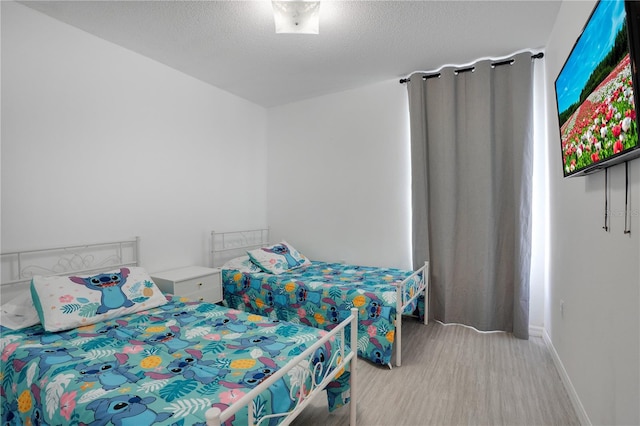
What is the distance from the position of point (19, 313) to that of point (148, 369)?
1.20m

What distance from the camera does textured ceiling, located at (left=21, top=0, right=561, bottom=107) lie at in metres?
2.32

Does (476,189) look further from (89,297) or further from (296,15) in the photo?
(89,297)

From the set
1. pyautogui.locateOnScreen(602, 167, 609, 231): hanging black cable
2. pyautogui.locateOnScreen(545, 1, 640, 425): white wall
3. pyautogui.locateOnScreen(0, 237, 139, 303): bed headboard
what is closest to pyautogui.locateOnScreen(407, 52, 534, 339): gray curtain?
pyautogui.locateOnScreen(545, 1, 640, 425): white wall

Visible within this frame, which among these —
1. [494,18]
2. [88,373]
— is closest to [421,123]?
[494,18]

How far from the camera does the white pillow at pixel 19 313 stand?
1974mm

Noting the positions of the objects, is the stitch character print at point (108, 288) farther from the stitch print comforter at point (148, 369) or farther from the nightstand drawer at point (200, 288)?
the nightstand drawer at point (200, 288)

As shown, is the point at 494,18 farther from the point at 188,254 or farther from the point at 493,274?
the point at 188,254

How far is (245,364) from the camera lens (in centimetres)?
154

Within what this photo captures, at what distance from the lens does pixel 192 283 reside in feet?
9.76

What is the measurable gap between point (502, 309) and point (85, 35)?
4394 millimetres

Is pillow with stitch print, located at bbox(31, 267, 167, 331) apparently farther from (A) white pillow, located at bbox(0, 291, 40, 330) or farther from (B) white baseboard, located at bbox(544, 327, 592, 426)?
(B) white baseboard, located at bbox(544, 327, 592, 426)

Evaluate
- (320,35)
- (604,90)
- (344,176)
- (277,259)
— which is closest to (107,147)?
(277,259)

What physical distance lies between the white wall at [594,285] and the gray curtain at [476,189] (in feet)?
1.21

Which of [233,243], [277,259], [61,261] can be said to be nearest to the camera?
[61,261]
